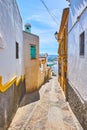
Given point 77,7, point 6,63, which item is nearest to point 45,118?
point 6,63

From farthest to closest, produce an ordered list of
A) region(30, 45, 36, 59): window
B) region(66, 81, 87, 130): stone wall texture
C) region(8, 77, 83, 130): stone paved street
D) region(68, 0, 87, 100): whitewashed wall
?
region(30, 45, 36, 59): window
region(8, 77, 83, 130): stone paved street
region(68, 0, 87, 100): whitewashed wall
region(66, 81, 87, 130): stone wall texture

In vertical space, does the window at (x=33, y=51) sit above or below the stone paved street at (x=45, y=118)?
above

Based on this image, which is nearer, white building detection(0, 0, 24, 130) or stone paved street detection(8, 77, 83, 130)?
white building detection(0, 0, 24, 130)

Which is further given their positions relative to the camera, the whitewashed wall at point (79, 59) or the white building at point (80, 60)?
the whitewashed wall at point (79, 59)

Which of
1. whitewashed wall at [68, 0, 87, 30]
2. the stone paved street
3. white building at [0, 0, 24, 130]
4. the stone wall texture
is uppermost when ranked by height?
whitewashed wall at [68, 0, 87, 30]

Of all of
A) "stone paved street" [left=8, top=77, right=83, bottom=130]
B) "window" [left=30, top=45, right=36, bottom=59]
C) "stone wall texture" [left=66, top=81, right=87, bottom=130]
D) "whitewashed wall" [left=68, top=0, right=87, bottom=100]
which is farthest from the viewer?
"window" [left=30, top=45, right=36, bottom=59]

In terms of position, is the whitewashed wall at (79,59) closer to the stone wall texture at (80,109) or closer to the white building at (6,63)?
the stone wall texture at (80,109)

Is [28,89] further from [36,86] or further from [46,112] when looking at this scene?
[46,112]

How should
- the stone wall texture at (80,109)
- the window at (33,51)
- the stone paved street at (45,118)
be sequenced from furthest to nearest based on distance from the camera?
the window at (33,51) → the stone paved street at (45,118) → the stone wall texture at (80,109)

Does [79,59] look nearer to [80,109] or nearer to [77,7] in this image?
[80,109]

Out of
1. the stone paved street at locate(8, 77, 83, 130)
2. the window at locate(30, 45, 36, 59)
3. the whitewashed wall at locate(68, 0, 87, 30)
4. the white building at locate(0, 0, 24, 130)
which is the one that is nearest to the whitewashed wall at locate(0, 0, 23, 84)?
the white building at locate(0, 0, 24, 130)

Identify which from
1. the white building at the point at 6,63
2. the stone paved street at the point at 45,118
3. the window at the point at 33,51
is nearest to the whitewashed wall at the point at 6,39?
the white building at the point at 6,63

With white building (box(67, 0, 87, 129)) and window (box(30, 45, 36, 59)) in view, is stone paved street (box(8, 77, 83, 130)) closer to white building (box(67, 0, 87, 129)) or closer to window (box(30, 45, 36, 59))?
white building (box(67, 0, 87, 129))

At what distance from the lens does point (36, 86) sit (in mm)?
17344
